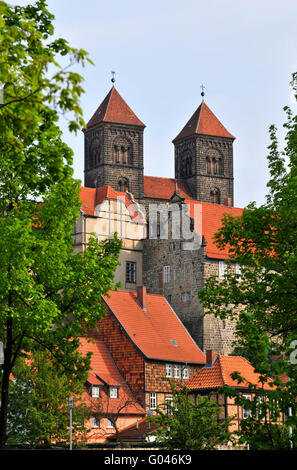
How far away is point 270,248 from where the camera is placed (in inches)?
1059

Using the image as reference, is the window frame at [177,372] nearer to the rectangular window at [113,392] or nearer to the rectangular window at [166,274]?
the rectangular window at [113,392]

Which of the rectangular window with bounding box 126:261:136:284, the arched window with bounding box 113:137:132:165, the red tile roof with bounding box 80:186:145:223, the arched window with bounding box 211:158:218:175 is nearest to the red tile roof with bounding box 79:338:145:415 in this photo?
the rectangular window with bounding box 126:261:136:284

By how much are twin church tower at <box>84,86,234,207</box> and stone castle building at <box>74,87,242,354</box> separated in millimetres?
133

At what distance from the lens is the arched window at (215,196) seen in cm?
12938

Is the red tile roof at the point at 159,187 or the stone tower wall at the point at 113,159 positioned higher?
the stone tower wall at the point at 113,159

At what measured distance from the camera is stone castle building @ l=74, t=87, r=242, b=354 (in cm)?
7994

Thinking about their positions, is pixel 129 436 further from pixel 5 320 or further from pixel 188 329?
pixel 5 320

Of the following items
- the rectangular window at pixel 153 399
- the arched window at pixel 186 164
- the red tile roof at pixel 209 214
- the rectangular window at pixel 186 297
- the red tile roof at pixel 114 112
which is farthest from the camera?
the arched window at pixel 186 164

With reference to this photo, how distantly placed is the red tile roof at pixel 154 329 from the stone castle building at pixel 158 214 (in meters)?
4.24

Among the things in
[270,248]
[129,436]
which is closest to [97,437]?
[129,436]

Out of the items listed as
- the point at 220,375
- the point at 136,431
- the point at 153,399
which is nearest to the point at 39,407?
the point at 136,431

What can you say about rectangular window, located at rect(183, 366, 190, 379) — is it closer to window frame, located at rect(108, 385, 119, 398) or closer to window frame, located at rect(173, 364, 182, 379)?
window frame, located at rect(173, 364, 182, 379)

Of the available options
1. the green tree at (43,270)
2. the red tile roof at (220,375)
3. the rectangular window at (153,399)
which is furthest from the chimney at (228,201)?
the green tree at (43,270)
